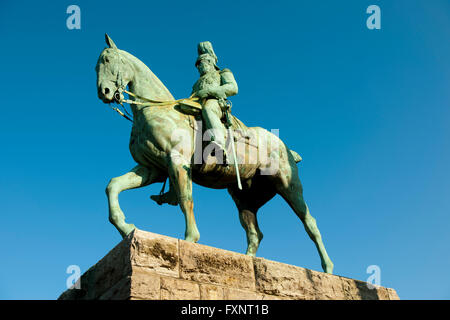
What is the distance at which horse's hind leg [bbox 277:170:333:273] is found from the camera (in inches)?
409

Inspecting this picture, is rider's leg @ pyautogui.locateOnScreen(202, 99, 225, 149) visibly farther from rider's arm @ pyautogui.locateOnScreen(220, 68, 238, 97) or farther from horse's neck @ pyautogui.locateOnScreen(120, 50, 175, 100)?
horse's neck @ pyautogui.locateOnScreen(120, 50, 175, 100)

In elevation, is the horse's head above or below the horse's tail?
above

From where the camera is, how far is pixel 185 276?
280 inches

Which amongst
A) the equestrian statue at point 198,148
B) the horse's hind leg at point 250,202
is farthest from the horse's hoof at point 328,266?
the horse's hind leg at point 250,202

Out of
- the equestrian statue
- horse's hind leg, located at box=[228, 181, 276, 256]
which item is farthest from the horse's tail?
horse's hind leg, located at box=[228, 181, 276, 256]

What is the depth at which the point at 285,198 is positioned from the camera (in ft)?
35.1

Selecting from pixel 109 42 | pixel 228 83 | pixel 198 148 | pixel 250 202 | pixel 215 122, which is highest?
pixel 109 42

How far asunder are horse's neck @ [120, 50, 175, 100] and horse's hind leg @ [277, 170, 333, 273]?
8.74 feet

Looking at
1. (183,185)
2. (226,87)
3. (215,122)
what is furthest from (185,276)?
(226,87)

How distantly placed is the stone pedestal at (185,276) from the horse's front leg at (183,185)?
1265 millimetres

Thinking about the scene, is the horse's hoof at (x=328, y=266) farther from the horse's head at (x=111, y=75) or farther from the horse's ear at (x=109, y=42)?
the horse's ear at (x=109, y=42)

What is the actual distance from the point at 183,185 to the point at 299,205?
8.64 feet

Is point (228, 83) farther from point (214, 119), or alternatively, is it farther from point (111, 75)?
point (111, 75)
